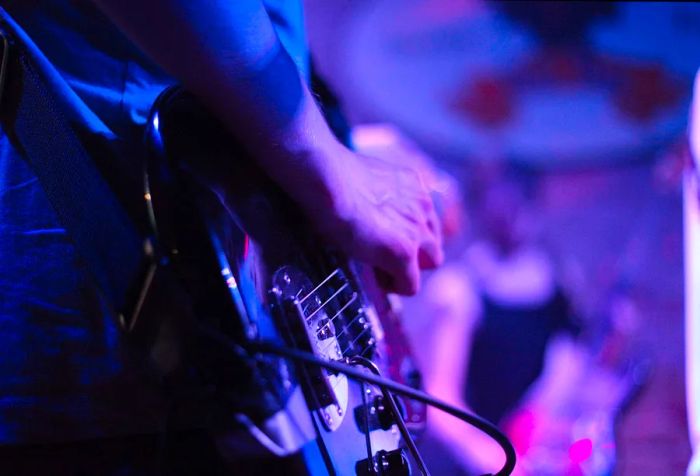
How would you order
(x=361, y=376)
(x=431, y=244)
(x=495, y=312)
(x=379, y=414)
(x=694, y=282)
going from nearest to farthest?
(x=361, y=376), (x=379, y=414), (x=431, y=244), (x=694, y=282), (x=495, y=312)

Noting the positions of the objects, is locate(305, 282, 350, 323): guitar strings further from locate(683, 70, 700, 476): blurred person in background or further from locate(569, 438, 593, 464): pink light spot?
locate(569, 438, 593, 464): pink light spot

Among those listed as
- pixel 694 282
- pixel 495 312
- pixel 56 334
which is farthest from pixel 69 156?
pixel 495 312

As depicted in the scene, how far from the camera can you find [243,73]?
510 millimetres

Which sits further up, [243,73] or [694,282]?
[243,73]

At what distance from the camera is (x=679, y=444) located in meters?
3.10

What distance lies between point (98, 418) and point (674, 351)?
3487 mm

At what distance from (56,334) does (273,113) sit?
0.80 feet

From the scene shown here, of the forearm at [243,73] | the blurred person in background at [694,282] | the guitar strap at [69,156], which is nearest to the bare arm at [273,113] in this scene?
the forearm at [243,73]

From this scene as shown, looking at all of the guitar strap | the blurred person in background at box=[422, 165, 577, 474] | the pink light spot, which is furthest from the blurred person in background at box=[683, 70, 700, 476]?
the blurred person in background at box=[422, 165, 577, 474]

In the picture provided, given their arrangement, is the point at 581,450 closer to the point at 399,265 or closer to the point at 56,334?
the point at 399,265

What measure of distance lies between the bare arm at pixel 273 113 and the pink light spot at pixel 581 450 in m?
1.89

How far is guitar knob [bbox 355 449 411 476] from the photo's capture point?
22.3 inches

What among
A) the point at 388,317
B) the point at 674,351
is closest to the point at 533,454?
the point at 674,351

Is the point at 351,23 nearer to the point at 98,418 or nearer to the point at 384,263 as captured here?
the point at 384,263
